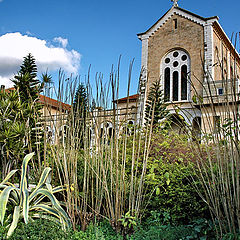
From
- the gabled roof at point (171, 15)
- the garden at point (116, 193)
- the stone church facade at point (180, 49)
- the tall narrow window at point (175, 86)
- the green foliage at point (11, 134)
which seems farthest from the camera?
the tall narrow window at point (175, 86)

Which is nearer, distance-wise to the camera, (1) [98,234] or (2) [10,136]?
(1) [98,234]

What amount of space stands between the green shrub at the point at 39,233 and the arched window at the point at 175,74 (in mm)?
18579

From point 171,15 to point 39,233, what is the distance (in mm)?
22086

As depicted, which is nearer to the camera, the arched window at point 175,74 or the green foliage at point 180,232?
the green foliage at point 180,232

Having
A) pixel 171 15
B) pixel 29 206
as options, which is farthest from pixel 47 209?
pixel 171 15

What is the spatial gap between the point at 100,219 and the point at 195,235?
1471 millimetres

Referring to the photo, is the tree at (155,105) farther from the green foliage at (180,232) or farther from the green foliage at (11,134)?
the green foliage at (11,134)

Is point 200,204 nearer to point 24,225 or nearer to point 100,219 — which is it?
point 100,219

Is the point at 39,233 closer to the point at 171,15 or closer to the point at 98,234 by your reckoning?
the point at 98,234

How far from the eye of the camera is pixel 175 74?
70.3 feet

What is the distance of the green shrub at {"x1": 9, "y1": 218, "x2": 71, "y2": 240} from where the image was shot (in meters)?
2.91

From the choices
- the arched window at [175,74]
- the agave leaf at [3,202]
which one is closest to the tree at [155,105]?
the agave leaf at [3,202]

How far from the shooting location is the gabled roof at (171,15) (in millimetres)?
20297

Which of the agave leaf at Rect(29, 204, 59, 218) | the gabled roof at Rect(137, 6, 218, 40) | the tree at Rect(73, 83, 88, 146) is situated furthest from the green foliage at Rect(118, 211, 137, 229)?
the gabled roof at Rect(137, 6, 218, 40)
